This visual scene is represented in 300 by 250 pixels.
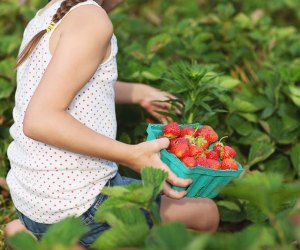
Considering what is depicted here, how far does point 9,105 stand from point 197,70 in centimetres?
99

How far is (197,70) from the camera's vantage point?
2.81 m

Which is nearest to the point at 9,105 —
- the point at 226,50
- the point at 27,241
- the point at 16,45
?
the point at 16,45

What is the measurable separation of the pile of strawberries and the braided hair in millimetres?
467

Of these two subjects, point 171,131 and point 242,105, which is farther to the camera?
point 242,105

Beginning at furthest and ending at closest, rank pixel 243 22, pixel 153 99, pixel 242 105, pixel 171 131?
pixel 243 22, pixel 242 105, pixel 153 99, pixel 171 131

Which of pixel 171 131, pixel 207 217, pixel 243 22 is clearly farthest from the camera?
pixel 243 22

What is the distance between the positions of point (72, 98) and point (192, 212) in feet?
2.29

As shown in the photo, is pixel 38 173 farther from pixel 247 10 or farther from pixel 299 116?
pixel 247 10

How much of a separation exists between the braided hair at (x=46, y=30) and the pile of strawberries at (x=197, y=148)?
47 centimetres

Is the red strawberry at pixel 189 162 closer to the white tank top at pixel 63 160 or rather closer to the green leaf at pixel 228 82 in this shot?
the white tank top at pixel 63 160

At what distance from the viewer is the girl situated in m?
1.99

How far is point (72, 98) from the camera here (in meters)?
2.03


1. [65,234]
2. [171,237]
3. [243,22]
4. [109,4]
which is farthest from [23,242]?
[243,22]

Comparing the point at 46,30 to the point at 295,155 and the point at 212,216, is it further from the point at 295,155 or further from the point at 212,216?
the point at 295,155
